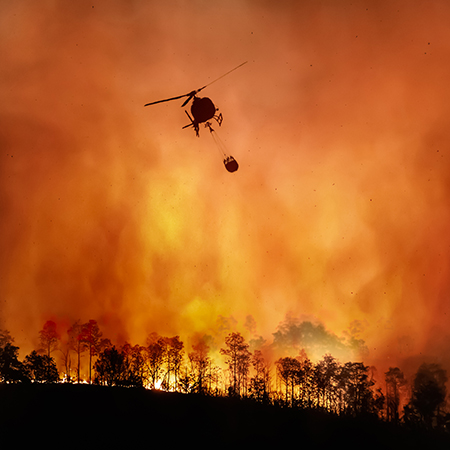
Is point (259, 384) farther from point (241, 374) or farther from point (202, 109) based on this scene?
point (241, 374)

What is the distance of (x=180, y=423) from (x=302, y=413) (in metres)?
8.89

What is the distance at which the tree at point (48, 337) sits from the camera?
8244 cm

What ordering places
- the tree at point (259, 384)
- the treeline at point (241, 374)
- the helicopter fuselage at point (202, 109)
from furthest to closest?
the treeline at point (241, 374), the tree at point (259, 384), the helicopter fuselage at point (202, 109)

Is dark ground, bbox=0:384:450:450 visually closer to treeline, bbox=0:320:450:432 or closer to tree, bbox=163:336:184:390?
treeline, bbox=0:320:450:432

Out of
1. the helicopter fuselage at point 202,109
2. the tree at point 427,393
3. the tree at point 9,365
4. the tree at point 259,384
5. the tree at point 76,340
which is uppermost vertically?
the helicopter fuselage at point 202,109

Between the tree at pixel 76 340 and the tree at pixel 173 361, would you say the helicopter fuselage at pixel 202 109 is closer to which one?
the tree at pixel 173 361

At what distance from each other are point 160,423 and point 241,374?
160ft

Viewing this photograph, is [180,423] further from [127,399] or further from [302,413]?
[302,413]

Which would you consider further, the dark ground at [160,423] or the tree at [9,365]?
the tree at [9,365]

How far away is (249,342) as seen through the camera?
94.2 meters

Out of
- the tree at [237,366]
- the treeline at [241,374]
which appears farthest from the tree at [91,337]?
the tree at [237,366]

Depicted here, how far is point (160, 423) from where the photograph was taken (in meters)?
23.3

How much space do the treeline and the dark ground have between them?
486 centimetres

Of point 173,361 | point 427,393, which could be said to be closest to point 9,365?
point 173,361
